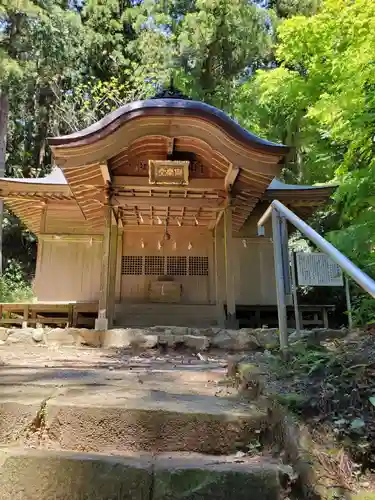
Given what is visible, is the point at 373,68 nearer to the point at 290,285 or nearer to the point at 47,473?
the point at 290,285

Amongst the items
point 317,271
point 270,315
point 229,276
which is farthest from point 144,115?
point 270,315

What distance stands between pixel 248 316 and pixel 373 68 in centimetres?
651

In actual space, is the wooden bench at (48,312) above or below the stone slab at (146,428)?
above

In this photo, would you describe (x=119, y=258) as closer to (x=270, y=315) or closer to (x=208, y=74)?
(x=270, y=315)

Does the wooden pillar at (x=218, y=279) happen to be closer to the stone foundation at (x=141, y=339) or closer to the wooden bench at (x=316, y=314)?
the stone foundation at (x=141, y=339)

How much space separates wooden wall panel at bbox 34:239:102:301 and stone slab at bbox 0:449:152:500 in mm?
8807

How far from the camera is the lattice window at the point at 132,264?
1042 cm

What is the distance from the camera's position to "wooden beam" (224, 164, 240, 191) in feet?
24.3

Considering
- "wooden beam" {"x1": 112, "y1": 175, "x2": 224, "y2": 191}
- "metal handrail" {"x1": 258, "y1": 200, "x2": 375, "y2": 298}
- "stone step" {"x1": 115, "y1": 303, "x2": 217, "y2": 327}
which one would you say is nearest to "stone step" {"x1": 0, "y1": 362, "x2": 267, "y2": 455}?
"metal handrail" {"x1": 258, "y1": 200, "x2": 375, "y2": 298}

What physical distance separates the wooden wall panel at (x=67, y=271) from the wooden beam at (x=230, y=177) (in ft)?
13.7

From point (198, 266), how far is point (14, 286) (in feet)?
36.1

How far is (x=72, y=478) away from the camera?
1654mm

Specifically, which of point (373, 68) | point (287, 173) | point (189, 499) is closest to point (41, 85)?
point (287, 173)

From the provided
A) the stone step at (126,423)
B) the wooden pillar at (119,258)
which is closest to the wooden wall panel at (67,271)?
the wooden pillar at (119,258)
